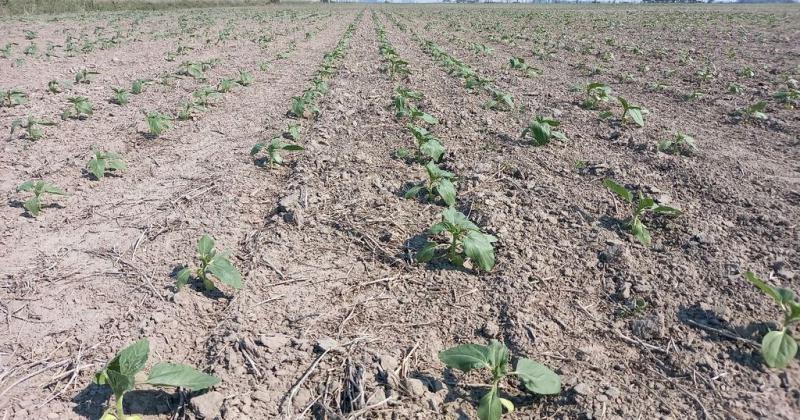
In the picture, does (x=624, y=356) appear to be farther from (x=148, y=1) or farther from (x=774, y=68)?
(x=148, y=1)

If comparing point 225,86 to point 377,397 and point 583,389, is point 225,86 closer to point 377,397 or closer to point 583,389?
point 377,397

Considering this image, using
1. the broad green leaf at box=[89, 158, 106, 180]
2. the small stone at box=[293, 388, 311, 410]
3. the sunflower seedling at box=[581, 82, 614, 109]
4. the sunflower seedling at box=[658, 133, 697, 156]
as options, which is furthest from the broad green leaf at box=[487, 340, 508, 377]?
the sunflower seedling at box=[581, 82, 614, 109]

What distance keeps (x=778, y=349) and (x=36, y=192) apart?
208 inches

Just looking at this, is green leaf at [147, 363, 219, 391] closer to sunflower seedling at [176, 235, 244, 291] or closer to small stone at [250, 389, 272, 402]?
small stone at [250, 389, 272, 402]

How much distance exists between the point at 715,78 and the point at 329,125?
25.2 feet

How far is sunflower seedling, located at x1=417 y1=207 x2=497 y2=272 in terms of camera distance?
286 cm

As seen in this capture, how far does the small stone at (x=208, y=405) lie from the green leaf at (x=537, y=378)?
1.41 meters

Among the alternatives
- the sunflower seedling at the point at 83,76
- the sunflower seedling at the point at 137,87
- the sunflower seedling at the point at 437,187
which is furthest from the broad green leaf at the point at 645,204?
the sunflower seedling at the point at 83,76

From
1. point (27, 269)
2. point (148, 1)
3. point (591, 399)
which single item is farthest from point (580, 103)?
→ point (148, 1)

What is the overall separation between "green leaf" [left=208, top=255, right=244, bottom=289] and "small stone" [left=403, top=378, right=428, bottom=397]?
119cm

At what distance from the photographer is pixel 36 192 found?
3.73 m

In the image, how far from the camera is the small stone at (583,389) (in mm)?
2059

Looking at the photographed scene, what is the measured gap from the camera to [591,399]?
80.4 inches

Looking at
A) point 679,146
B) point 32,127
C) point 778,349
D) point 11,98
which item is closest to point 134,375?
point 778,349
